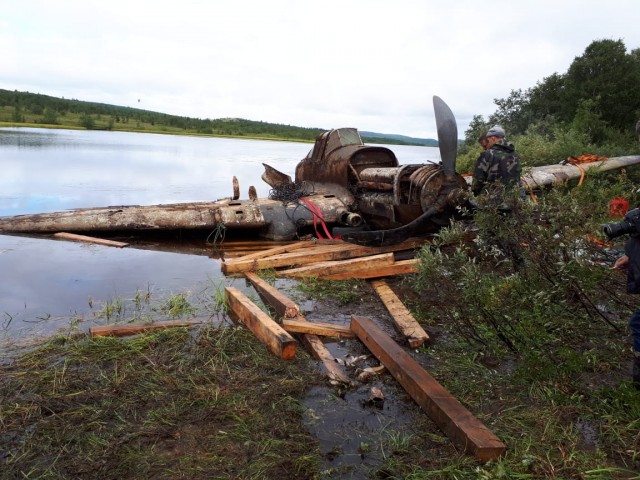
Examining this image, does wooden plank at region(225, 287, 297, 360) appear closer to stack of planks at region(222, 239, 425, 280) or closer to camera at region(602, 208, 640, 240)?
stack of planks at region(222, 239, 425, 280)

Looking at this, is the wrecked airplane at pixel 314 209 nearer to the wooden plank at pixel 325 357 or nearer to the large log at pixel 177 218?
the large log at pixel 177 218

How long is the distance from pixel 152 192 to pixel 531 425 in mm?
19456

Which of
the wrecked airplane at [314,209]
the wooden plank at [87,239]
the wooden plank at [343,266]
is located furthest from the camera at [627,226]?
the wooden plank at [87,239]

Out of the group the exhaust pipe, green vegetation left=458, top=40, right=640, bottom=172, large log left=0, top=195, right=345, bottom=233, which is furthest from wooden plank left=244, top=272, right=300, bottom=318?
green vegetation left=458, top=40, right=640, bottom=172

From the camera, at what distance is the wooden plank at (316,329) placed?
5031 mm

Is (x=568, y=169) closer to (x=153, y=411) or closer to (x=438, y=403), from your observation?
(x=438, y=403)

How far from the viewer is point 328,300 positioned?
6.63 metres

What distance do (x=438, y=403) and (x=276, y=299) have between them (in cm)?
280

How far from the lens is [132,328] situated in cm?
511

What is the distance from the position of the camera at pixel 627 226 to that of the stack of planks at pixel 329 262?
316cm

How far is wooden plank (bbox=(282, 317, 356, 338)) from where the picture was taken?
503 centimetres

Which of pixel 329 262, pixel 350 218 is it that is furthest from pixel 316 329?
pixel 350 218

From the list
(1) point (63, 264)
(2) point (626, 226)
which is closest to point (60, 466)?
(2) point (626, 226)

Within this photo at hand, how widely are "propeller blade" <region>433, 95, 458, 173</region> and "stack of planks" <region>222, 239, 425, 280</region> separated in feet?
4.71
